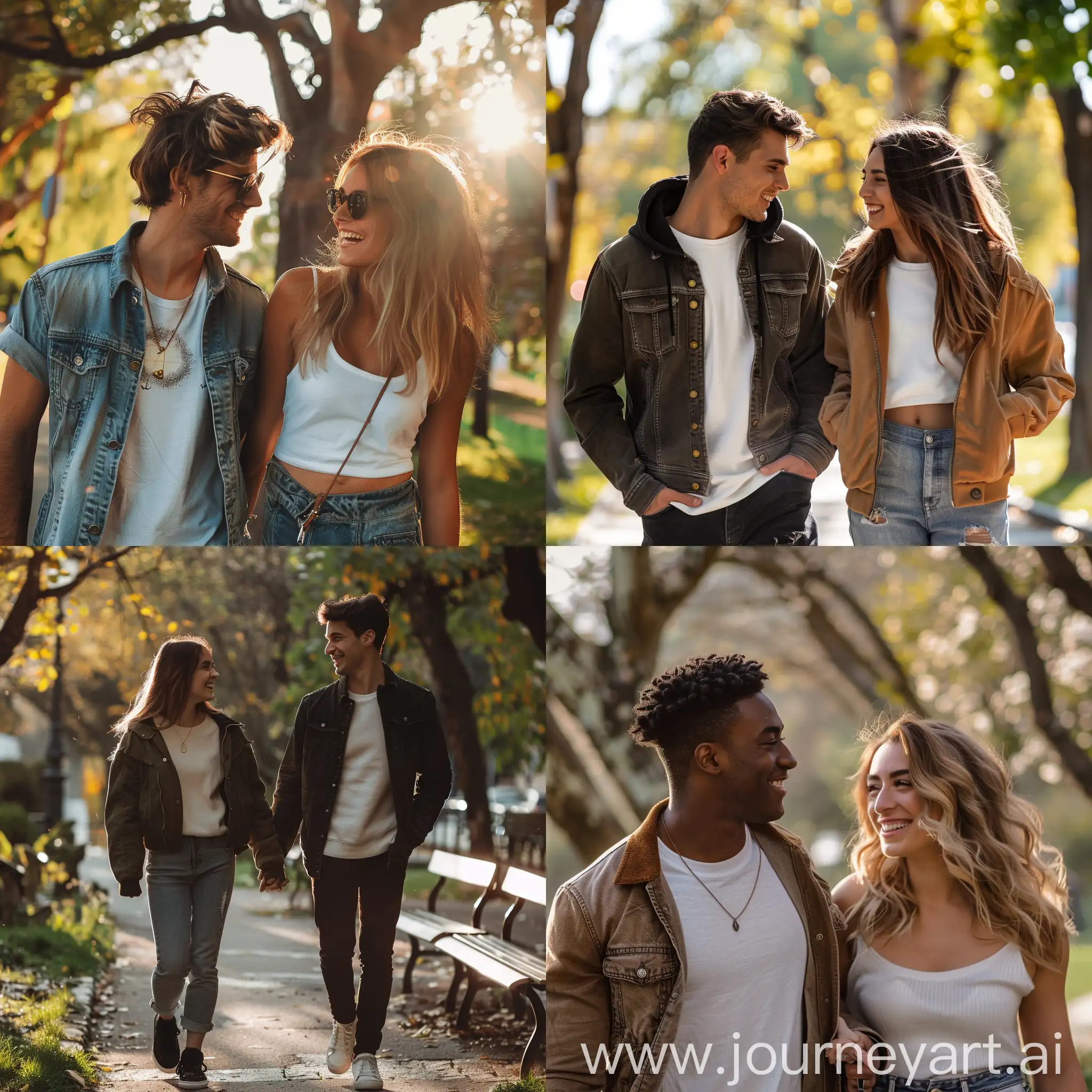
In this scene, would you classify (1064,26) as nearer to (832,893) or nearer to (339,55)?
(339,55)

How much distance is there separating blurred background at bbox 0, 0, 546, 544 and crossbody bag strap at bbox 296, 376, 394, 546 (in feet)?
1.13

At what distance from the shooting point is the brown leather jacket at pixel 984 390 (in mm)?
4121

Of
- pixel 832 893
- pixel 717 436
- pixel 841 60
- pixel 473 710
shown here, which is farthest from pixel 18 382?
pixel 841 60

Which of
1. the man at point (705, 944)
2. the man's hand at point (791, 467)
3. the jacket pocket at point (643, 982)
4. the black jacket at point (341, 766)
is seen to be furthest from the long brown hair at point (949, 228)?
the jacket pocket at point (643, 982)

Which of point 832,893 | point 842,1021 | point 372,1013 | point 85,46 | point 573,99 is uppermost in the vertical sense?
point 573,99

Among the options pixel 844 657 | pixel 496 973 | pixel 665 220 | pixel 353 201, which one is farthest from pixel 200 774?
pixel 844 657

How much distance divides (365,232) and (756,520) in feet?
5.23

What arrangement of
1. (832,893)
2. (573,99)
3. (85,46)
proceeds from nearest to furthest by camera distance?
(832,893), (85,46), (573,99)

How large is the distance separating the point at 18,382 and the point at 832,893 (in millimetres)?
3074

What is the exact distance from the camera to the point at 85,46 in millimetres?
4664

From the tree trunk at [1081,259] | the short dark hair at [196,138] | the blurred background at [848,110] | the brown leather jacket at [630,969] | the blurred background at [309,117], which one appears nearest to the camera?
the brown leather jacket at [630,969]

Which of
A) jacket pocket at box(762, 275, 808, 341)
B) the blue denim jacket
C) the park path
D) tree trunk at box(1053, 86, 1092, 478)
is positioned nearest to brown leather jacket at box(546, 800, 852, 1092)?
the park path

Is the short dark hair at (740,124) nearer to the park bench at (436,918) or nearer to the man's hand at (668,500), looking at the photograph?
the man's hand at (668,500)

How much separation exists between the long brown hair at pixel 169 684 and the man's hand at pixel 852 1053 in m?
2.14
